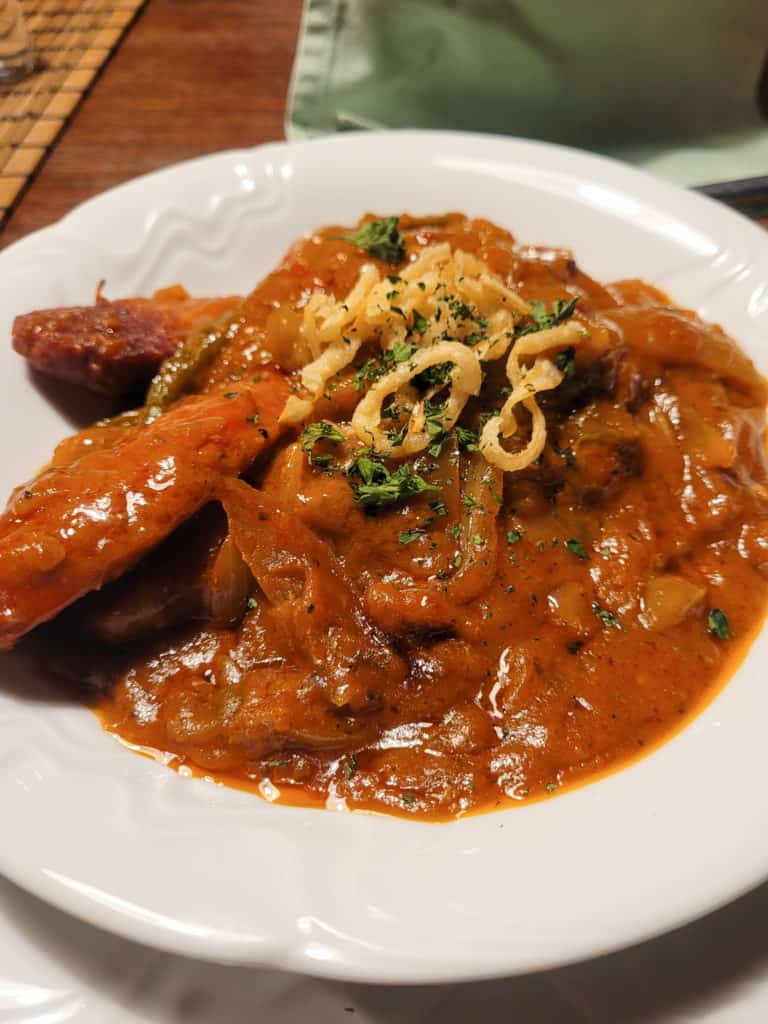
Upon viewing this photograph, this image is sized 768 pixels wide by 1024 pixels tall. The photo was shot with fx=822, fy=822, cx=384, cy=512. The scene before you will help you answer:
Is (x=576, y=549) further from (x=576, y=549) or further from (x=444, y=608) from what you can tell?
(x=444, y=608)

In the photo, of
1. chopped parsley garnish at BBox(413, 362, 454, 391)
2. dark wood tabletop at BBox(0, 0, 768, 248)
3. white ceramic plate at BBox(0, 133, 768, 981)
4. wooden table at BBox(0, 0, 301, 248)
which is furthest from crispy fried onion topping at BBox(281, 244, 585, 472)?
wooden table at BBox(0, 0, 301, 248)

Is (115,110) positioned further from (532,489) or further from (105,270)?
(532,489)

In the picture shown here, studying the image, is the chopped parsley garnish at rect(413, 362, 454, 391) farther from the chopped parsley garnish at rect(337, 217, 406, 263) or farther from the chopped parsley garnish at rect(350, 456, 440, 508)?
the chopped parsley garnish at rect(337, 217, 406, 263)

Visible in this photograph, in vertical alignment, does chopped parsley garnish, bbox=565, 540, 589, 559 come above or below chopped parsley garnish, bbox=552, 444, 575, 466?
below

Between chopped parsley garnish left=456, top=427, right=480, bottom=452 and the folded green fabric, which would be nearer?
chopped parsley garnish left=456, top=427, right=480, bottom=452

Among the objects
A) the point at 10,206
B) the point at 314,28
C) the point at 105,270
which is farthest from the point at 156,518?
the point at 314,28

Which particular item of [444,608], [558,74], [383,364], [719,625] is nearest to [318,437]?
[383,364]
